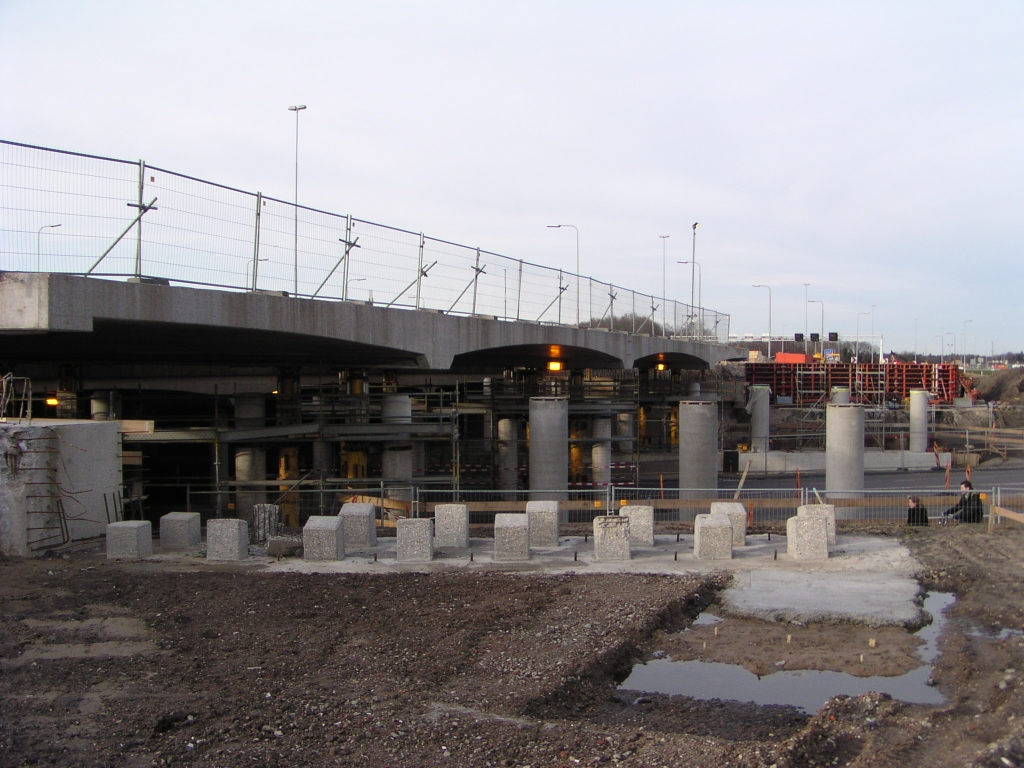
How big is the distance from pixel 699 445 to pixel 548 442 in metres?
5.49

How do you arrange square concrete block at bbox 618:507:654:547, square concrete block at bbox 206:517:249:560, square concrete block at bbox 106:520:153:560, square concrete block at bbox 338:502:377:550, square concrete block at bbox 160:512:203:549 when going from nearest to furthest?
square concrete block at bbox 106:520:153:560, square concrete block at bbox 206:517:249:560, square concrete block at bbox 160:512:203:549, square concrete block at bbox 338:502:377:550, square concrete block at bbox 618:507:654:547

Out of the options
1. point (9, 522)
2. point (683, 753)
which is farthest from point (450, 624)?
point (9, 522)

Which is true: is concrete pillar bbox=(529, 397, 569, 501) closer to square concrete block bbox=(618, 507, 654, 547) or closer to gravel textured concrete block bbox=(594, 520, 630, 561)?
square concrete block bbox=(618, 507, 654, 547)

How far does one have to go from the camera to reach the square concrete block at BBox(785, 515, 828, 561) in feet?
42.7

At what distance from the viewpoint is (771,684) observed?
8.36m

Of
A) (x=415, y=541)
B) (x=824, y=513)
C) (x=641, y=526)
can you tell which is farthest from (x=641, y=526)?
(x=415, y=541)

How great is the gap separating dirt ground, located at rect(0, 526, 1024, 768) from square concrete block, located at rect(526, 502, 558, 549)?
7.00 feet

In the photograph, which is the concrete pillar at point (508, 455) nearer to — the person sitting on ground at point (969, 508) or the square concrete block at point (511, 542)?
the person sitting on ground at point (969, 508)

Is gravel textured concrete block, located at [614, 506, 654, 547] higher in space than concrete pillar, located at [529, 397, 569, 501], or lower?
lower

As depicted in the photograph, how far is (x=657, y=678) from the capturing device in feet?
28.1

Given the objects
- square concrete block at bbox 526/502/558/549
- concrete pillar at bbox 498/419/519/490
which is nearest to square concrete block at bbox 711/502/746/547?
square concrete block at bbox 526/502/558/549

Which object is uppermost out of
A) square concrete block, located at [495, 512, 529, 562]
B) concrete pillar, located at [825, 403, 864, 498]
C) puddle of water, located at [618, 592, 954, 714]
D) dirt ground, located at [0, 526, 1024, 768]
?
concrete pillar, located at [825, 403, 864, 498]

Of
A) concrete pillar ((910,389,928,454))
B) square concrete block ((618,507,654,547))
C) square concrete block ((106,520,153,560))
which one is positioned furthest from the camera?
concrete pillar ((910,389,928,454))

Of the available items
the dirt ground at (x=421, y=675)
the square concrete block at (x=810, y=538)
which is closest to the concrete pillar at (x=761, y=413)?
the square concrete block at (x=810, y=538)
